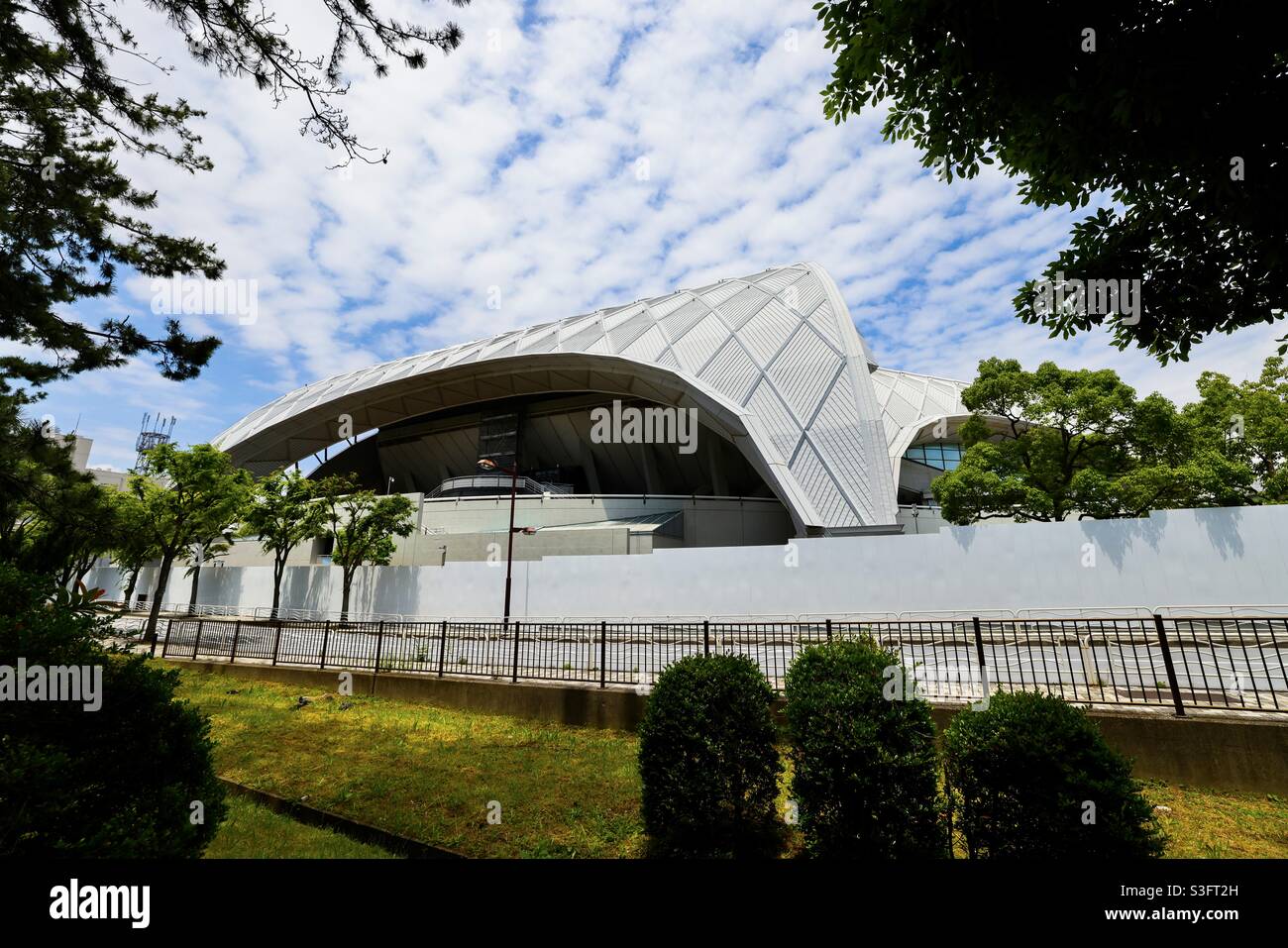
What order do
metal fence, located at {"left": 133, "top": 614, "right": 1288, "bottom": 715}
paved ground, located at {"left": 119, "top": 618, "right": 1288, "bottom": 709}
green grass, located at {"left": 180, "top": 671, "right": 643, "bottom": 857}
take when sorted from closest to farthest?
green grass, located at {"left": 180, "top": 671, "right": 643, "bottom": 857} < metal fence, located at {"left": 133, "top": 614, "right": 1288, "bottom": 715} < paved ground, located at {"left": 119, "top": 618, "right": 1288, "bottom": 709}

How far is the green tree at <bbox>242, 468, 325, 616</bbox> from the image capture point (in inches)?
996

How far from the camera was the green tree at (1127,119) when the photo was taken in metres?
4.09

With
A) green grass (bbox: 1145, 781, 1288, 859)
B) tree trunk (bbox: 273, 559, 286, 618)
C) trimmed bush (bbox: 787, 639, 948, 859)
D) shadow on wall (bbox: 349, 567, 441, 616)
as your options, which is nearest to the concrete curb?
trimmed bush (bbox: 787, 639, 948, 859)

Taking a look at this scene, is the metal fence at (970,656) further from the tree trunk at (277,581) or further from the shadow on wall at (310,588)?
the tree trunk at (277,581)

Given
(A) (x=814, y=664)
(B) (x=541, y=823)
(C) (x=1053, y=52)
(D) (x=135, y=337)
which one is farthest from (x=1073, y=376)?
(D) (x=135, y=337)

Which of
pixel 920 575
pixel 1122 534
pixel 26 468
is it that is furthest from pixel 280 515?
pixel 1122 534

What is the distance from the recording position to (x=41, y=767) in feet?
7.91

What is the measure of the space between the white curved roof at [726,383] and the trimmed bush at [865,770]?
62.7ft

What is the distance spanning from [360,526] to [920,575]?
22749mm

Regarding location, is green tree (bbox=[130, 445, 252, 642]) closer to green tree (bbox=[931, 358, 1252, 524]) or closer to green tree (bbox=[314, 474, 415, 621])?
green tree (bbox=[314, 474, 415, 621])

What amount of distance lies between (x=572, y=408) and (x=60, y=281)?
3215 cm

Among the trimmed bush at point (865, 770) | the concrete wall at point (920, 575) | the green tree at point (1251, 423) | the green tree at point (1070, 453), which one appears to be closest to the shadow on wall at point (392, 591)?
the concrete wall at point (920, 575)

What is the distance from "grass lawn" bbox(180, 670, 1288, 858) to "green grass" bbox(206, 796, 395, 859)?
18 millimetres

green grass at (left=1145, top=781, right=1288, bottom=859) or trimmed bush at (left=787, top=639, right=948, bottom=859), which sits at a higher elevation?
trimmed bush at (left=787, top=639, right=948, bottom=859)
